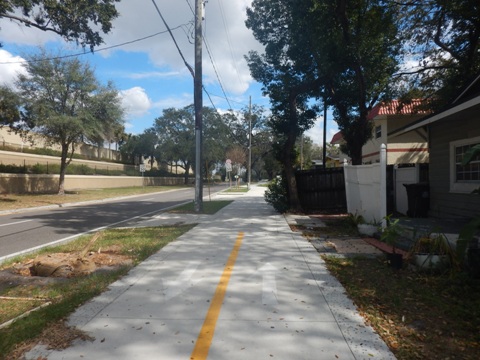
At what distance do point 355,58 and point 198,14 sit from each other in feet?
24.9

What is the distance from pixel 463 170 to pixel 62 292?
10.5 metres

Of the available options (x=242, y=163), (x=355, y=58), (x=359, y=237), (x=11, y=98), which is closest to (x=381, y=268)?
(x=359, y=237)

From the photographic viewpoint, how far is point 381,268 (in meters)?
6.46

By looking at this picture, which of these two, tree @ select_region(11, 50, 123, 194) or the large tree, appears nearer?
the large tree

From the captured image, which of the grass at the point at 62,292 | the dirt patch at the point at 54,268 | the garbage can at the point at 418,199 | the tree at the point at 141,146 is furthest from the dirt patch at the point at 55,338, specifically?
the tree at the point at 141,146

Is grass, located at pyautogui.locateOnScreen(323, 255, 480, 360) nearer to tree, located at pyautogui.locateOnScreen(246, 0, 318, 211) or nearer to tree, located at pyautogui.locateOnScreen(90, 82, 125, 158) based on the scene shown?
tree, located at pyautogui.locateOnScreen(246, 0, 318, 211)

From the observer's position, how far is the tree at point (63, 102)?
2475cm

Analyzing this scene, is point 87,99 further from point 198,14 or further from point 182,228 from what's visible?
point 182,228

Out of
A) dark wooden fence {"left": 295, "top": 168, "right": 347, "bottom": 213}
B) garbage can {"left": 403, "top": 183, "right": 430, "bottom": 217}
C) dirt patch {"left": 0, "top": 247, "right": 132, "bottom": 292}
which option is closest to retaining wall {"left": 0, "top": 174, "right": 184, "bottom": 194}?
dark wooden fence {"left": 295, "top": 168, "right": 347, "bottom": 213}

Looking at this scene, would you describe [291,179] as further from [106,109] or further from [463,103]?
[106,109]

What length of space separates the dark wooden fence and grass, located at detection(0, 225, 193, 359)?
7.78 m

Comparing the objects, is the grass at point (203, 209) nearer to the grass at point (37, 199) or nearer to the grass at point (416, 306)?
the grass at point (37, 199)

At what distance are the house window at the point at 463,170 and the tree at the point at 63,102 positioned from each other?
2242cm

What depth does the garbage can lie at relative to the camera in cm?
1196
